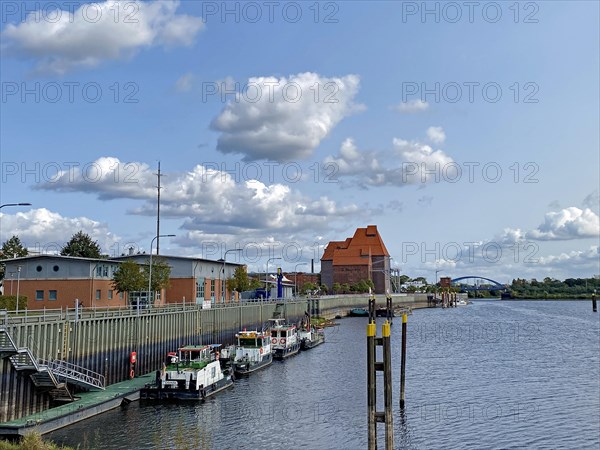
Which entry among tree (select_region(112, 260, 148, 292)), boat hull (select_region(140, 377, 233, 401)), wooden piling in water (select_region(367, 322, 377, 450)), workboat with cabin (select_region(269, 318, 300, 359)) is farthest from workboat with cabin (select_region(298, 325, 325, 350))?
wooden piling in water (select_region(367, 322, 377, 450))

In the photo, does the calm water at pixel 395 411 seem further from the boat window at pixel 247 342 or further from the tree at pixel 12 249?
the tree at pixel 12 249

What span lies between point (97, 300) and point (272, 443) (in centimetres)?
5010

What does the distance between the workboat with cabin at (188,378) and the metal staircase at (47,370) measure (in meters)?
4.48

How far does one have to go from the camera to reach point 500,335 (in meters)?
119

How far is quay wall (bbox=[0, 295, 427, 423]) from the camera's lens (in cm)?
3672

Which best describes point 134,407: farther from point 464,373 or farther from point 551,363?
point 551,363

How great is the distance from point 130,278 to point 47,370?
129 feet

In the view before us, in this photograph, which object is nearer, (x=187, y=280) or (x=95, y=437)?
(x=95, y=437)

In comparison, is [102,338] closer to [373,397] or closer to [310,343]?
[373,397]

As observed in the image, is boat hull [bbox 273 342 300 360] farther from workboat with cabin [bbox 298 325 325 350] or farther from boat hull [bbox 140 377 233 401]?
boat hull [bbox 140 377 233 401]

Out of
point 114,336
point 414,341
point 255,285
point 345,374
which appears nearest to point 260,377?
point 345,374

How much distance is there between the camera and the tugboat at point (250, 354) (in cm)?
6428

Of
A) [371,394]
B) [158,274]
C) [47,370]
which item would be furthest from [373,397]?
[158,274]

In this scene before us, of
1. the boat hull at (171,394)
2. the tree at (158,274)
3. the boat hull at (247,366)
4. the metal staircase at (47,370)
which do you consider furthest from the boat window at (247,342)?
the metal staircase at (47,370)
